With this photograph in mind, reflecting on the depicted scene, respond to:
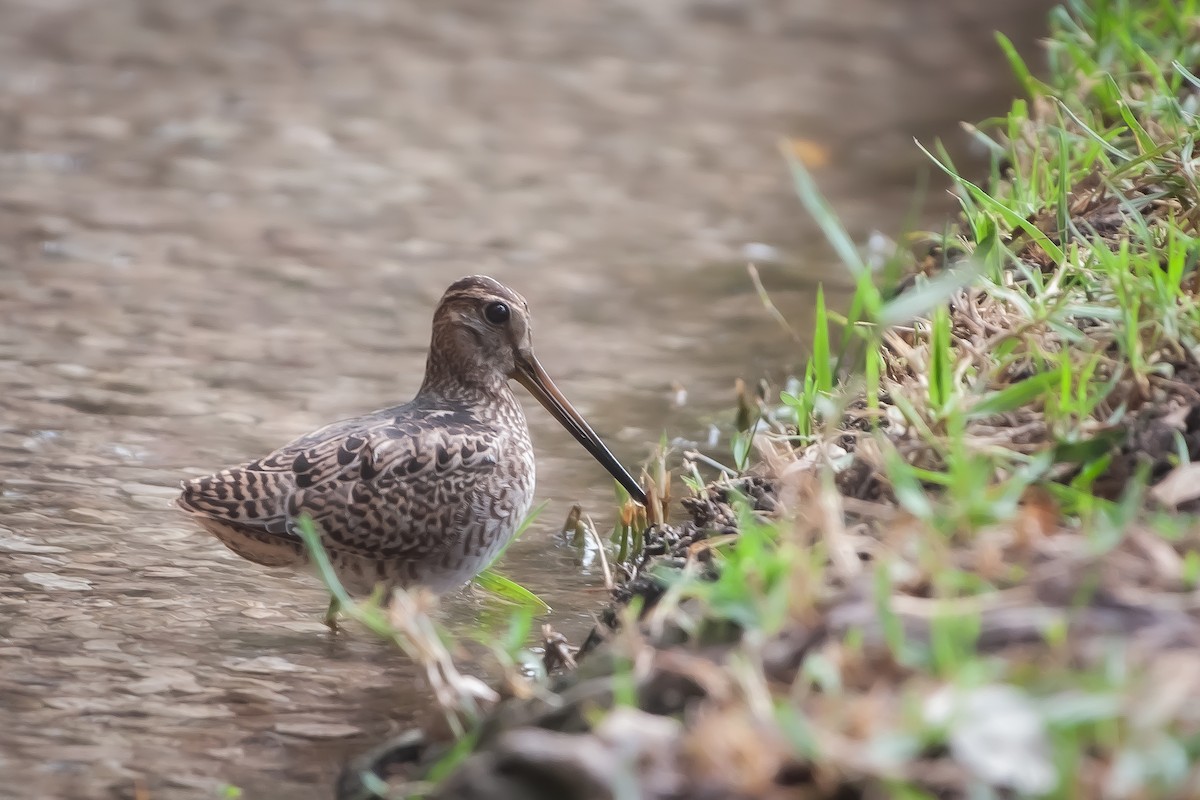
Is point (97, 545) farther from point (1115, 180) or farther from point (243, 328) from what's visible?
point (1115, 180)

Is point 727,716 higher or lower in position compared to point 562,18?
lower

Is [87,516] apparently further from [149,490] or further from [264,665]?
[264,665]

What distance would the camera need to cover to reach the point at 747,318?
691 centimetres

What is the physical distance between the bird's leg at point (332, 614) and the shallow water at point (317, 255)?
0.05 meters

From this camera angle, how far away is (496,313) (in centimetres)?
465

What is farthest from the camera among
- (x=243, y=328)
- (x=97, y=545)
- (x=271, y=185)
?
(x=271, y=185)

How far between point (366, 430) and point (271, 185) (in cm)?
418

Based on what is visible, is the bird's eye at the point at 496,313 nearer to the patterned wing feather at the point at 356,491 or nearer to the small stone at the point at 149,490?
the patterned wing feather at the point at 356,491

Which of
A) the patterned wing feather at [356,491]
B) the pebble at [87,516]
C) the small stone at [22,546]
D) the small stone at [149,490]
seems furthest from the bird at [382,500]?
the small stone at [149,490]

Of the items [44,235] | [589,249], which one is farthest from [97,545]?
[589,249]

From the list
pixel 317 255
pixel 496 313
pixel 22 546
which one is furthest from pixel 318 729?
pixel 317 255

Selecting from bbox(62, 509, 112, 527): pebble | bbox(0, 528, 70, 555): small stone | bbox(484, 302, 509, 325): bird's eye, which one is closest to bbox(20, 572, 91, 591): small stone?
bbox(0, 528, 70, 555): small stone

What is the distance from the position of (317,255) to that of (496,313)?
285cm

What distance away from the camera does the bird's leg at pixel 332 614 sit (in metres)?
4.11
